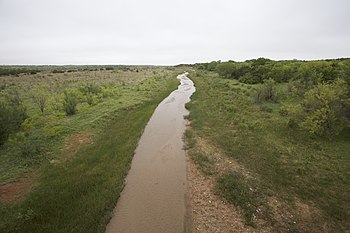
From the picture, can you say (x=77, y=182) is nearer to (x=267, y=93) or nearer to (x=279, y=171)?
(x=279, y=171)

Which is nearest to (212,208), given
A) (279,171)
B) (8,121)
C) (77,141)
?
(279,171)

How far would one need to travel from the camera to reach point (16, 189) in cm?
851

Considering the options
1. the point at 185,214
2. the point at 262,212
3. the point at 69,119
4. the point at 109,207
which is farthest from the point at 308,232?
the point at 69,119

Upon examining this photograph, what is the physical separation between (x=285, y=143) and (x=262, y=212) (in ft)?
22.5

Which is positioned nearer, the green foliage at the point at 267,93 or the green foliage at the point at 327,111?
the green foliage at the point at 327,111

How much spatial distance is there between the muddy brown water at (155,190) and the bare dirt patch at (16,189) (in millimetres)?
3848

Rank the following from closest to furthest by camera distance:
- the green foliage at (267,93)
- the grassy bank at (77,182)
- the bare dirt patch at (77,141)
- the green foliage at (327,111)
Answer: the grassy bank at (77,182), the bare dirt patch at (77,141), the green foliage at (327,111), the green foliage at (267,93)

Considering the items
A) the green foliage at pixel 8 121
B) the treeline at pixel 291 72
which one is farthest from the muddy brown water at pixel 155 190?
the treeline at pixel 291 72

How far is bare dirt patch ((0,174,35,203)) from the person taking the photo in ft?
26.4

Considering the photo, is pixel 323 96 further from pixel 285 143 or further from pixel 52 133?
pixel 52 133

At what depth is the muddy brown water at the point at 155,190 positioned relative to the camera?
23.2 ft

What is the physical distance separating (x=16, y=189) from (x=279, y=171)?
11369 millimetres

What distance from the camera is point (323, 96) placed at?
45.9ft

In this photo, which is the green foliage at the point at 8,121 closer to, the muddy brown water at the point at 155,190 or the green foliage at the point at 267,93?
the muddy brown water at the point at 155,190
